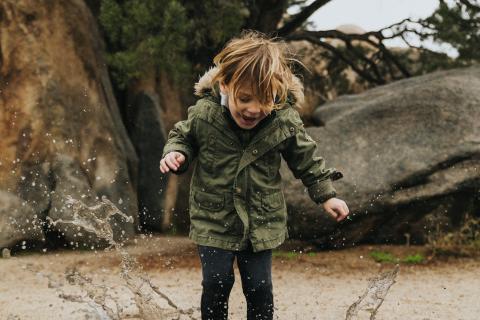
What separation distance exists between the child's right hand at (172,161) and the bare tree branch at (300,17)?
389 cm

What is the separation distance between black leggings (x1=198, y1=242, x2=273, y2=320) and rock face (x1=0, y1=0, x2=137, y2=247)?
289cm

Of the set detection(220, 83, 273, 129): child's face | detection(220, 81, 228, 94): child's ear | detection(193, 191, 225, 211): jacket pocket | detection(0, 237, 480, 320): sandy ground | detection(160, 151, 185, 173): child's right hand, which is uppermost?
detection(220, 81, 228, 94): child's ear

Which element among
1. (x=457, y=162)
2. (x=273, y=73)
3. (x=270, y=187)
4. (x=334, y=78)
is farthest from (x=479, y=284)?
(x=334, y=78)

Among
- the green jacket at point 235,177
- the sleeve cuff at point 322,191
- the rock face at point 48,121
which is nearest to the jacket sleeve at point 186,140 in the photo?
the green jacket at point 235,177

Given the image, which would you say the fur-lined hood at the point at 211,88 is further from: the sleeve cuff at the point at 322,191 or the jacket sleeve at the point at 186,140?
the sleeve cuff at the point at 322,191

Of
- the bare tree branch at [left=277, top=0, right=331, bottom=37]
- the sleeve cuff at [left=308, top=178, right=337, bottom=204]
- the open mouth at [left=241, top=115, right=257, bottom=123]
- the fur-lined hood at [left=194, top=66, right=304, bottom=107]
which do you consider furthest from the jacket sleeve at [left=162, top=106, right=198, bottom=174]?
the bare tree branch at [left=277, top=0, right=331, bottom=37]

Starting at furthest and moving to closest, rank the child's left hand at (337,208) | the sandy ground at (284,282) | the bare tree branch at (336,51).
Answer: the bare tree branch at (336,51) < the sandy ground at (284,282) < the child's left hand at (337,208)

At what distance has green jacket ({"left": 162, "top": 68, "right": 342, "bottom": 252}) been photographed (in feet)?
9.36

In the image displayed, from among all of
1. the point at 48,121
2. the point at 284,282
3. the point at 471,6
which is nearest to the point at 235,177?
the point at 284,282

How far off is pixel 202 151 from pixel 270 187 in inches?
12.4

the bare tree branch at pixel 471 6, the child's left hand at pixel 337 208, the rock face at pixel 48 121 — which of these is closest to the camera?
the child's left hand at pixel 337 208

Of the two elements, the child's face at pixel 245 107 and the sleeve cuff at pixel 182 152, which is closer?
the child's face at pixel 245 107

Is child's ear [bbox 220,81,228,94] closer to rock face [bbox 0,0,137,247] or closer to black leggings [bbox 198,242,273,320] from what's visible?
black leggings [bbox 198,242,273,320]

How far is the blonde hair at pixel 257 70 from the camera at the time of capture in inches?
104
